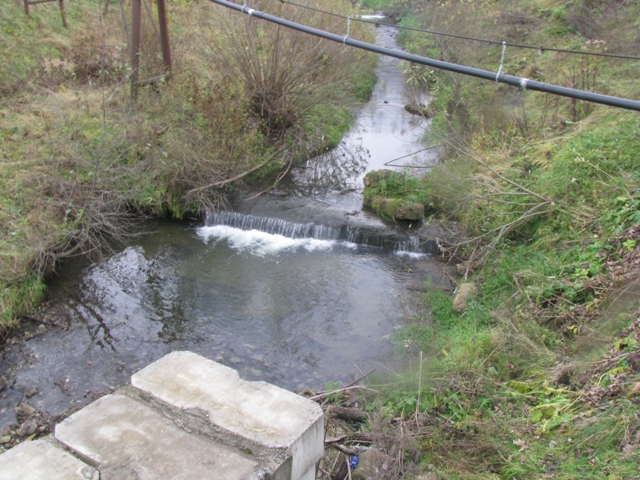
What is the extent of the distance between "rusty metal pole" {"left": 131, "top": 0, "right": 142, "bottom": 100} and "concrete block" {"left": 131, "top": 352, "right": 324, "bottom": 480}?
9.57 m

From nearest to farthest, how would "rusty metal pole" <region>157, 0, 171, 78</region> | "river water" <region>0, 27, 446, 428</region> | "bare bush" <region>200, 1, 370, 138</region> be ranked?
"river water" <region>0, 27, 446, 428</region> < "rusty metal pole" <region>157, 0, 171, 78</region> < "bare bush" <region>200, 1, 370, 138</region>

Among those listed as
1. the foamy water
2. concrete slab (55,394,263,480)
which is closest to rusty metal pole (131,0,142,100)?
the foamy water

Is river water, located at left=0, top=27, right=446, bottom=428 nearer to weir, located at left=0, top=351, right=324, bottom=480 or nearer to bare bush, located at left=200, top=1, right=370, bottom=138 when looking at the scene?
bare bush, located at left=200, top=1, right=370, bottom=138

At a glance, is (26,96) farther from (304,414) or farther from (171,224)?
(304,414)

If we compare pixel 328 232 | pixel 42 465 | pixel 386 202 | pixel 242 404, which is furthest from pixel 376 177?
pixel 42 465

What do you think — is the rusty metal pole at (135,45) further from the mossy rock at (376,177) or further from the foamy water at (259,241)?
the mossy rock at (376,177)

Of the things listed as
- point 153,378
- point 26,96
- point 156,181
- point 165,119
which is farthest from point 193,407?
point 26,96

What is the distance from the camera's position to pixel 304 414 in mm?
2316

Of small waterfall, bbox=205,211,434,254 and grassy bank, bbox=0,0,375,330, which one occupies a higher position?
grassy bank, bbox=0,0,375,330

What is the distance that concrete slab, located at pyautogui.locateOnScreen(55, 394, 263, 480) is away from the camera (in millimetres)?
2027

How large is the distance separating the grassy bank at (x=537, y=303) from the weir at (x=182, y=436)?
2537 mm

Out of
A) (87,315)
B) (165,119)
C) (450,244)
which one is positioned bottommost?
(87,315)

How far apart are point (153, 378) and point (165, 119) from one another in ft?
30.7

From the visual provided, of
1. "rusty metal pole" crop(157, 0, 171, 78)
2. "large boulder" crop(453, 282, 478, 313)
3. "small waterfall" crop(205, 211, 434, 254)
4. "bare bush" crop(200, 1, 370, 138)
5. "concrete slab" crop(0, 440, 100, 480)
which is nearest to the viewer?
"concrete slab" crop(0, 440, 100, 480)
